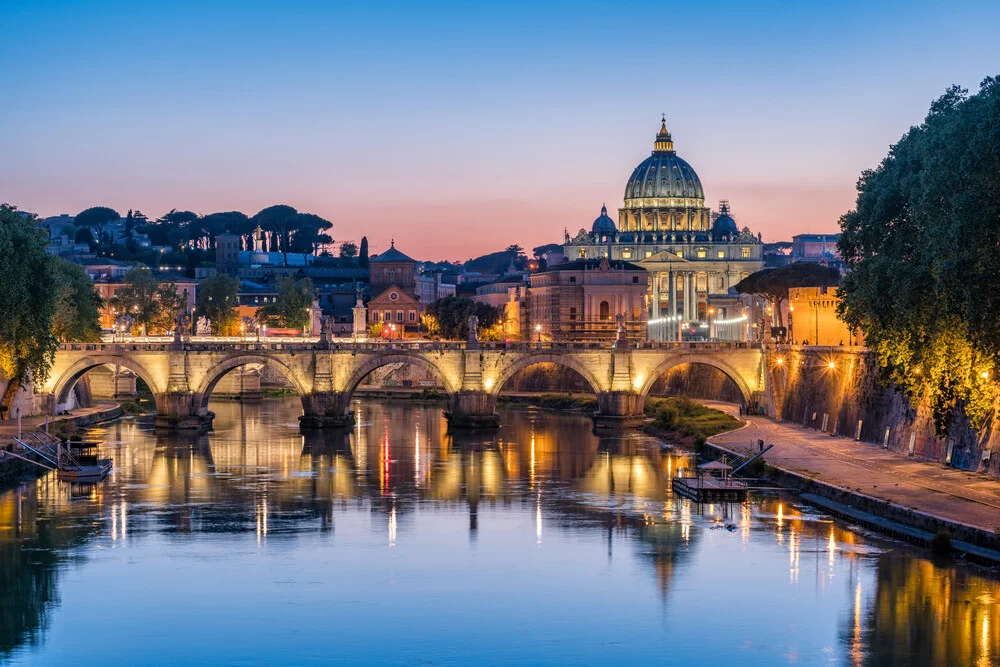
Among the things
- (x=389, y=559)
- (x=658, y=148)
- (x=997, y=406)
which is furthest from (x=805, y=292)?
Answer: (x=658, y=148)

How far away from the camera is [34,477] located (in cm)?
5244

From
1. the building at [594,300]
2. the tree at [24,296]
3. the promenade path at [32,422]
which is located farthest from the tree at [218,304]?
the tree at [24,296]

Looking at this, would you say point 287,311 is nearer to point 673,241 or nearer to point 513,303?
point 513,303

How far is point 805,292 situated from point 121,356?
32661 mm

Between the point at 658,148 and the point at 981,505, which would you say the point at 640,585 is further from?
the point at 658,148

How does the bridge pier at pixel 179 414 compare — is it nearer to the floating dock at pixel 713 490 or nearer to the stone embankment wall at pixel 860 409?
the stone embankment wall at pixel 860 409

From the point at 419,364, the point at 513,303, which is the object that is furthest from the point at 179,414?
the point at 513,303

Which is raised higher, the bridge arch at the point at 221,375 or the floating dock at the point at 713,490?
the bridge arch at the point at 221,375

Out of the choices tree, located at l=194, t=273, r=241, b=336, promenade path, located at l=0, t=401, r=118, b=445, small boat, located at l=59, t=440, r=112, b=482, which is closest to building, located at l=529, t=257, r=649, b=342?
tree, located at l=194, t=273, r=241, b=336

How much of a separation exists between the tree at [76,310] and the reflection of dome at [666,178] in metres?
114

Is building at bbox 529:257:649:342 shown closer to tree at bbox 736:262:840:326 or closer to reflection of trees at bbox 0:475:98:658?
tree at bbox 736:262:840:326

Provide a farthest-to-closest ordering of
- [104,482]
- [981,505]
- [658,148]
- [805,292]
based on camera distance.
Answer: [658,148] → [805,292] → [104,482] → [981,505]

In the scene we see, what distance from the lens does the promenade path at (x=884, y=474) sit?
38.1 m

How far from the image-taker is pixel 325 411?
73.1 metres
